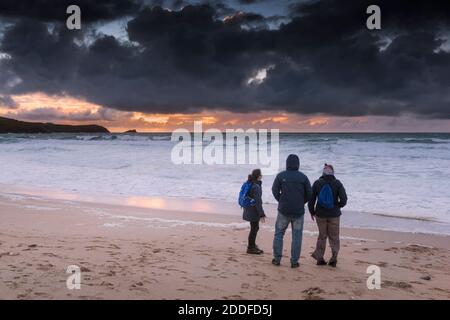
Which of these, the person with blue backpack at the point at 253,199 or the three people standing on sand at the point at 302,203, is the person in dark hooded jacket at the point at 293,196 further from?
the person with blue backpack at the point at 253,199

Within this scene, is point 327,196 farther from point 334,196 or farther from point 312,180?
point 312,180

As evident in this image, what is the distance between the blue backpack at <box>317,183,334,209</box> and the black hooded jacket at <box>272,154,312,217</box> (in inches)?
8.4

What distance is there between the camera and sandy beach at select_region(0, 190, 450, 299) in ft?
19.5

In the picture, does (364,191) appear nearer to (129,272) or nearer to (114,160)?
(129,272)

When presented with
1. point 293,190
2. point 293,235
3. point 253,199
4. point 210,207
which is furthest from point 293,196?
point 210,207

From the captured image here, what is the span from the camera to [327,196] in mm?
7414

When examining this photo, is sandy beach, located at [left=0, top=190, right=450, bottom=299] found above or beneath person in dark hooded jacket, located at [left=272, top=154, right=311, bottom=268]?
beneath

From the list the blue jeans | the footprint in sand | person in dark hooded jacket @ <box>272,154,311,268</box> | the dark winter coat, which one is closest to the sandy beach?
the footprint in sand

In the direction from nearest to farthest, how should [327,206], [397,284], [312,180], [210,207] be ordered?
[397,284], [327,206], [210,207], [312,180]

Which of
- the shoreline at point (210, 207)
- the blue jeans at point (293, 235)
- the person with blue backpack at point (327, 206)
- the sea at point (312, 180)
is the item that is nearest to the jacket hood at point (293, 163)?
the person with blue backpack at point (327, 206)

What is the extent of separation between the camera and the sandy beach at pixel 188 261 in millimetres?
5953

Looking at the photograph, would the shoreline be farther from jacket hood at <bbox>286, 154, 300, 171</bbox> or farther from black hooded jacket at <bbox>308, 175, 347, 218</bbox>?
jacket hood at <bbox>286, 154, 300, 171</bbox>

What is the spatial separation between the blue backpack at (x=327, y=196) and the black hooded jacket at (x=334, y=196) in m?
0.06

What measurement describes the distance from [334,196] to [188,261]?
262 centimetres
